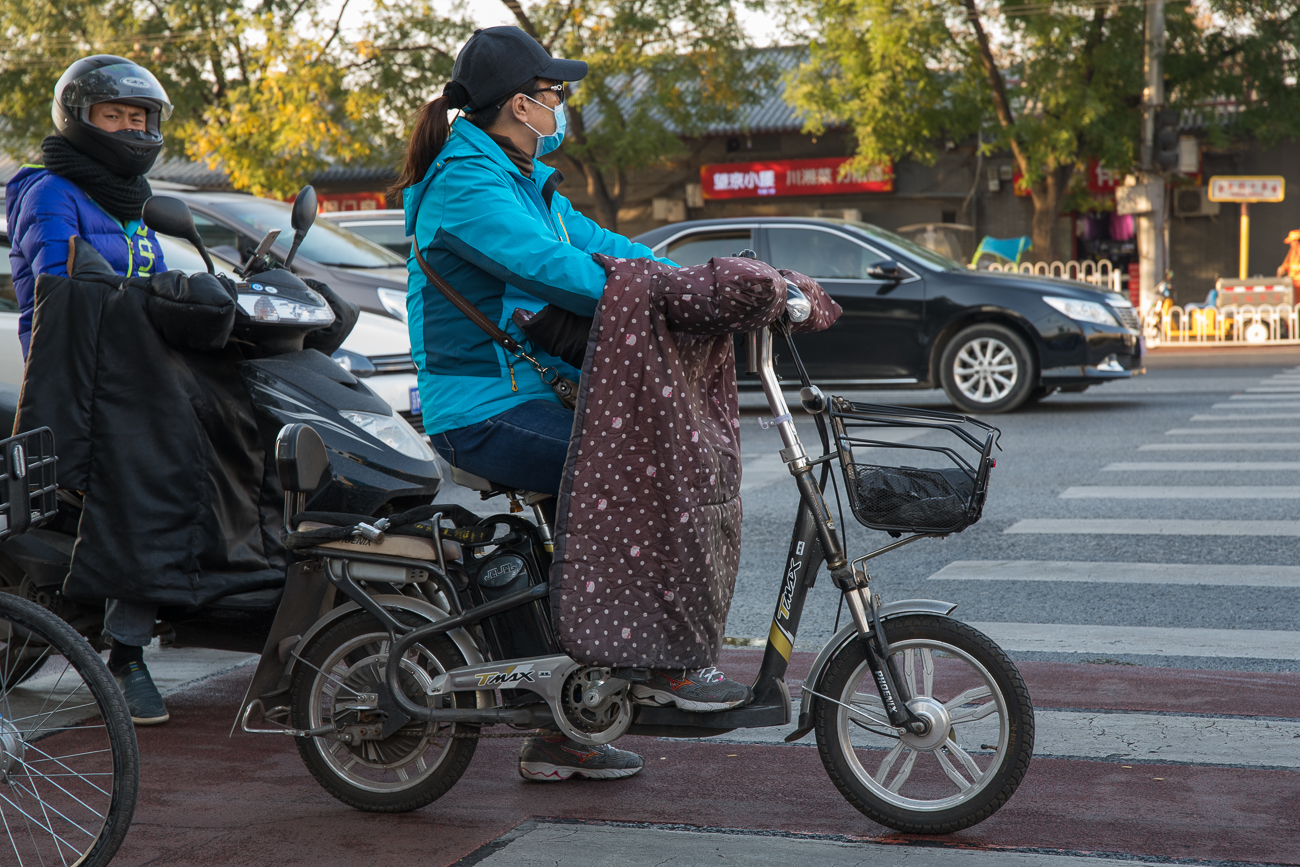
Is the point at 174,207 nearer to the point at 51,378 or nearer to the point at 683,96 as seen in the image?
the point at 51,378

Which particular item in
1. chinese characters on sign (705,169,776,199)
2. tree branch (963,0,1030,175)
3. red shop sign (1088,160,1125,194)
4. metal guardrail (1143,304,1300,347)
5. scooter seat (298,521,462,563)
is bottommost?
metal guardrail (1143,304,1300,347)

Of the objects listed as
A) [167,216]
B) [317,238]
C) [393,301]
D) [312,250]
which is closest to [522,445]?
[167,216]

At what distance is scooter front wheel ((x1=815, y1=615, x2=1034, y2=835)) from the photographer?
10.1 ft

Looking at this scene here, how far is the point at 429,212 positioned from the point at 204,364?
53.0 inches

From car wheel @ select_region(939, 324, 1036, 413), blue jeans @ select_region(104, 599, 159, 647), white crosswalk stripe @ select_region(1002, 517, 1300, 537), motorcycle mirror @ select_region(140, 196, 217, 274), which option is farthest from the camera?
car wheel @ select_region(939, 324, 1036, 413)

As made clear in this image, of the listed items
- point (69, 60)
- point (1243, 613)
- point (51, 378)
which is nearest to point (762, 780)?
point (51, 378)

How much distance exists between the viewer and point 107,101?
416cm

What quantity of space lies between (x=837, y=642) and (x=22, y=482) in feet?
5.79

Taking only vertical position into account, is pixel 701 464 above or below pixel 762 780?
above

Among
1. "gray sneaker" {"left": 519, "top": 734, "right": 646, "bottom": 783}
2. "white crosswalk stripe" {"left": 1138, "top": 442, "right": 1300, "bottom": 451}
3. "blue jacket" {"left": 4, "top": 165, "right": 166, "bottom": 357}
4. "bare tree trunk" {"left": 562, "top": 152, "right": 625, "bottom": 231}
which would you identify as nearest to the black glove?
"blue jacket" {"left": 4, "top": 165, "right": 166, "bottom": 357}

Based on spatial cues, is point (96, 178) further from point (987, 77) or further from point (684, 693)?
point (987, 77)

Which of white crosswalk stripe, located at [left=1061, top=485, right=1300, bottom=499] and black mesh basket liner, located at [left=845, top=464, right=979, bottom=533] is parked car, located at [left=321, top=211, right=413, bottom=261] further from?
black mesh basket liner, located at [left=845, top=464, right=979, bottom=533]

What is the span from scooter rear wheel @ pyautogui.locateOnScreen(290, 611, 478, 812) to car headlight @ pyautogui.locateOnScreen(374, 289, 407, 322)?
576 cm

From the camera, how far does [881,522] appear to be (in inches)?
114
